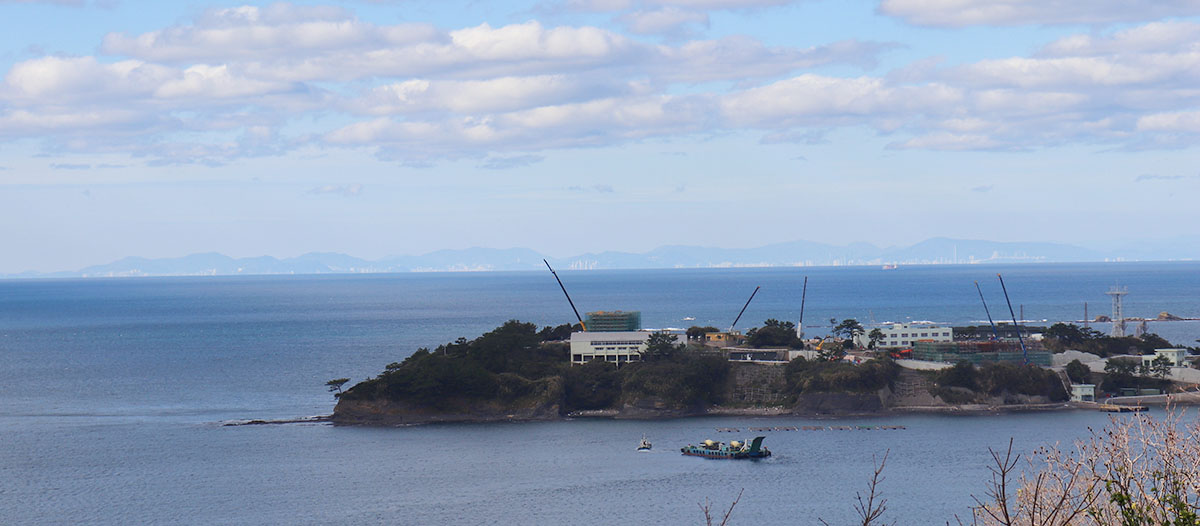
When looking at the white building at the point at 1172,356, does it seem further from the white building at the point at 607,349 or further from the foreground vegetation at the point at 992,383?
the white building at the point at 607,349

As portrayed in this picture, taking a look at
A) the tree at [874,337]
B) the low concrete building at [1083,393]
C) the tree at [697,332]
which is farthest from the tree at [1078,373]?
the tree at [697,332]

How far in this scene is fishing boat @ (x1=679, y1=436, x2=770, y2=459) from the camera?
57391mm

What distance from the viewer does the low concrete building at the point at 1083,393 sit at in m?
73.6

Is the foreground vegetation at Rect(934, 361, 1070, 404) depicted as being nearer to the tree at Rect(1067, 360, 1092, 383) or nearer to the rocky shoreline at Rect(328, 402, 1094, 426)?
the rocky shoreline at Rect(328, 402, 1094, 426)

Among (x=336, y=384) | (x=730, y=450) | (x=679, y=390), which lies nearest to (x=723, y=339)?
(x=679, y=390)

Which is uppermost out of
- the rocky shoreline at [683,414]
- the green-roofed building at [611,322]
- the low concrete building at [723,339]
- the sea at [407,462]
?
the green-roofed building at [611,322]

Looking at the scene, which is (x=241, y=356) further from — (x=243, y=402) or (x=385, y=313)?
(x=385, y=313)

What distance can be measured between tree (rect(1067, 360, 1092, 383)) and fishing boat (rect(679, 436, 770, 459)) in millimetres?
25436

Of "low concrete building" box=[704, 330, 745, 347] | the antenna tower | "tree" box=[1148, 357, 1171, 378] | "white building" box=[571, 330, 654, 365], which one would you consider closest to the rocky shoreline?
"tree" box=[1148, 357, 1171, 378]

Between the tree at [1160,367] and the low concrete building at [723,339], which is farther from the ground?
the low concrete building at [723,339]

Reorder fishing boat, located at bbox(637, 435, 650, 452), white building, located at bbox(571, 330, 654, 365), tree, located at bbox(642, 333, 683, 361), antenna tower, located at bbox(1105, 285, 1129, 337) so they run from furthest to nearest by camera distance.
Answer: antenna tower, located at bbox(1105, 285, 1129, 337) < white building, located at bbox(571, 330, 654, 365) < tree, located at bbox(642, 333, 683, 361) < fishing boat, located at bbox(637, 435, 650, 452)

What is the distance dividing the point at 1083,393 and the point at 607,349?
27.0 metres

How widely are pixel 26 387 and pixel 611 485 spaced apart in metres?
55.2

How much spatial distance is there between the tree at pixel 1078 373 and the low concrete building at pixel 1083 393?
3.92 feet
